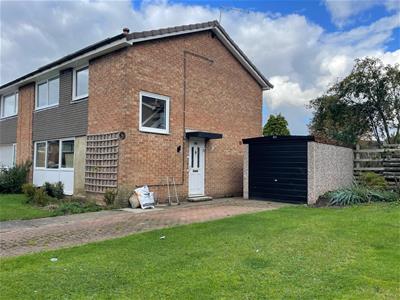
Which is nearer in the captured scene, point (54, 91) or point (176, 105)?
point (176, 105)

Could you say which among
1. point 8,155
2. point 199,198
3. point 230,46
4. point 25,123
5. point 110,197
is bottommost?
point 199,198

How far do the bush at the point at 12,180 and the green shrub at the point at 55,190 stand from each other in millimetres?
3218

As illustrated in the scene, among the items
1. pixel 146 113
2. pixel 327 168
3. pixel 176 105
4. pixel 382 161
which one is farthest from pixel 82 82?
pixel 382 161

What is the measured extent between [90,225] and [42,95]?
35.6ft

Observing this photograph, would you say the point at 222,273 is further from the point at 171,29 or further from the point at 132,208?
the point at 171,29

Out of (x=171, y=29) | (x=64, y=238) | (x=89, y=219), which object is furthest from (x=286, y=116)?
(x=64, y=238)

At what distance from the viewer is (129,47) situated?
11859 mm

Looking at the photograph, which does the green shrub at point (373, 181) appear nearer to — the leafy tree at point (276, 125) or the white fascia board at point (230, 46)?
the white fascia board at point (230, 46)

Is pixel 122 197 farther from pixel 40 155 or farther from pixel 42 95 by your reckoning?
pixel 42 95

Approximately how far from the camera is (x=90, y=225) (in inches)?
334

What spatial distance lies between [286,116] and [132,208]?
748 inches

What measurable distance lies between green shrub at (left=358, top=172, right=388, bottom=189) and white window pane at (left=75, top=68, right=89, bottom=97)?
1178cm

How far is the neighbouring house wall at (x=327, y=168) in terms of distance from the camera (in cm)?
1260

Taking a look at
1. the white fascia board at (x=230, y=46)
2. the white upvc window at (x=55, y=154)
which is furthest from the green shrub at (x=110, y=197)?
the white fascia board at (x=230, y=46)
